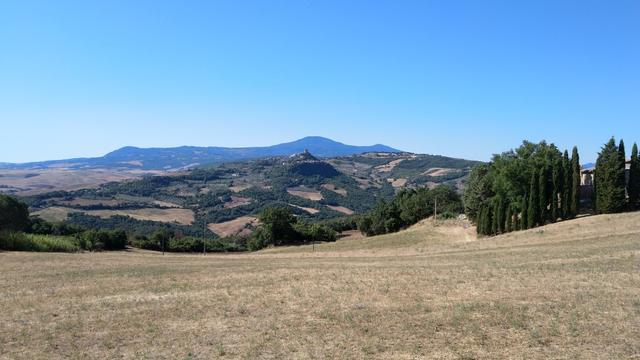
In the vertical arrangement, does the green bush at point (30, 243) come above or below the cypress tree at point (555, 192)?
below

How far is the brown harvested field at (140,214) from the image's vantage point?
154 metres

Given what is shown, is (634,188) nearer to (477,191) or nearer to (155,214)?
(477,191)

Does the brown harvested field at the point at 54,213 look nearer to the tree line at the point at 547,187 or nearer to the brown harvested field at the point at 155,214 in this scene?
the brown harvested field at the point at 155,214

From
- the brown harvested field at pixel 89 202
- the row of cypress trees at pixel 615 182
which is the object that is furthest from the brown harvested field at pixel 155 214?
the row of cypress trees at pixel 615 182

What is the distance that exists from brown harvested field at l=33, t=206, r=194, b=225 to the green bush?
374 ft

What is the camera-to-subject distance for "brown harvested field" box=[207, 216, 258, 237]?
467ft

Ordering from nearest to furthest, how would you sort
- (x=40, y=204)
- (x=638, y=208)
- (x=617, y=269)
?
(x=617, y=269)
(x=638, y=208)
(x=40, y=204)

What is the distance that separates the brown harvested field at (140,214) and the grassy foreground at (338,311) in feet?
446

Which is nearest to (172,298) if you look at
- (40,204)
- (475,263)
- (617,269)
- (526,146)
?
(475,263)

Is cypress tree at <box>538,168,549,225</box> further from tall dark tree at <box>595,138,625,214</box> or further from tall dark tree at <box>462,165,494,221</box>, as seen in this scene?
tall dark tree at <box>462,165,494,221</box>

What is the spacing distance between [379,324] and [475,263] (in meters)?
14.3

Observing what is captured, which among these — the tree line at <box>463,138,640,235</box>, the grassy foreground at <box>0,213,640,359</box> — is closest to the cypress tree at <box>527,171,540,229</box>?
the tree line at <box>463,138,640,235</box>

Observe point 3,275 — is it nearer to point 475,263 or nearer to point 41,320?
point 41,320

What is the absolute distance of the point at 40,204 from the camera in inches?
6777
